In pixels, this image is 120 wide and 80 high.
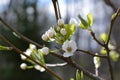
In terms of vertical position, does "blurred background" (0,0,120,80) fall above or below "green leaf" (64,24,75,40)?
below

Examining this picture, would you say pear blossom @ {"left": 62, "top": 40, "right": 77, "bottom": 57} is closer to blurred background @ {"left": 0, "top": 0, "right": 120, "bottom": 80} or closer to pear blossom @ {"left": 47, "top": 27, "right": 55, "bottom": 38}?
pear blossom @ {"left": 47, "top": 27, "right": 55, "bottom": 38}

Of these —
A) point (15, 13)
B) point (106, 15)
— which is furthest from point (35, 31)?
point (106, 15)

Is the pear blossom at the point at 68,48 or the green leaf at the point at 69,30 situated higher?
the green leaf at the point at 69,30

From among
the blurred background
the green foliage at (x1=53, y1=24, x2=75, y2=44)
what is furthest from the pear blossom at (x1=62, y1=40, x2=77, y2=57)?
the blurred background

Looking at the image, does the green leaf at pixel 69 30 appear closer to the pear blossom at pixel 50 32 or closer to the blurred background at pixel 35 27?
the pear blossom at pixel 50 32

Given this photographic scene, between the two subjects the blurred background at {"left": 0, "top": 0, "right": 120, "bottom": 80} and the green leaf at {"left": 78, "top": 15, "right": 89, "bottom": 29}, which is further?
the blurred background at {"left": 0, "top": 0, "right": 120, "bottom": 80}

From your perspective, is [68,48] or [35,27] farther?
[35,27]

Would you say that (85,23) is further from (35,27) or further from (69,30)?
(35,27)

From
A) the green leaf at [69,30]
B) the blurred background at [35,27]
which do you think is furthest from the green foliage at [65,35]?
the blurred background at [35,27]

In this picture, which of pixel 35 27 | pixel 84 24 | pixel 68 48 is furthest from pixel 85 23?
pixel 35 27

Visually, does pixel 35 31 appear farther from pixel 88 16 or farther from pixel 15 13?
pixel 88 16

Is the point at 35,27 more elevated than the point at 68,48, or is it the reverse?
the point at 68,48
